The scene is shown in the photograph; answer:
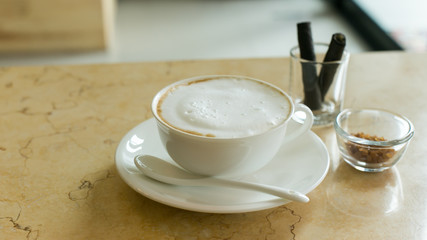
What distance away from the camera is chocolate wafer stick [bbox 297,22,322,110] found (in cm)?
90

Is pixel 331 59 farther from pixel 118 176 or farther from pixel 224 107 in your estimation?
pixel 118 176

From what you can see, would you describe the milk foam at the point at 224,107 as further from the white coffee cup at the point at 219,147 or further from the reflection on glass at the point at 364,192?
the reflection on glass at the point at 364,192

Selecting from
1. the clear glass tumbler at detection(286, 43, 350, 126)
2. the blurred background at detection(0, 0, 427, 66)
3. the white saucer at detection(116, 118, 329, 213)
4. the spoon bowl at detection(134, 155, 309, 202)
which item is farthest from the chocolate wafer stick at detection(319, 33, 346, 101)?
the blurred background at detection(0, 0, 427, 66)

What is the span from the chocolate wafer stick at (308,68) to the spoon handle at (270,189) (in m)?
0.34

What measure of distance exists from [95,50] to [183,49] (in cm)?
53

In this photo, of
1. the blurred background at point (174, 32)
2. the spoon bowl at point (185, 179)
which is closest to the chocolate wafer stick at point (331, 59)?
the spoon bowl at point (185, 179)

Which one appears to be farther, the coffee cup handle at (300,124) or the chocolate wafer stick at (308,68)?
the chocolate wafer stick at (308,68)

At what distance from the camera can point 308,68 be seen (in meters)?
0.92

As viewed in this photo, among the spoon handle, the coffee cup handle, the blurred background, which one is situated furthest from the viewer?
the blurred background

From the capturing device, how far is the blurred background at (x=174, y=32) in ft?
9.01

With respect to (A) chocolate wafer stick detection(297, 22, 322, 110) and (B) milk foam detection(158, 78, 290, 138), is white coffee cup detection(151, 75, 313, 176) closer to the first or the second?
(B) milk foam detection(158, 78, 290, 138)

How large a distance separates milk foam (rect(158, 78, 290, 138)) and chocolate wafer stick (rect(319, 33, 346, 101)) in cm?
19

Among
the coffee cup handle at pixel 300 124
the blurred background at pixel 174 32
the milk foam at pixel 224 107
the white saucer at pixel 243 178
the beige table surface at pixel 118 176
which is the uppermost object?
the milk foam at pixel 224 107

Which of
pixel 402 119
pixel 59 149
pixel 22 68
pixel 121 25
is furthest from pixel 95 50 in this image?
pixel 402 119
